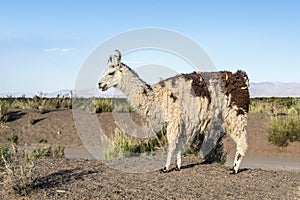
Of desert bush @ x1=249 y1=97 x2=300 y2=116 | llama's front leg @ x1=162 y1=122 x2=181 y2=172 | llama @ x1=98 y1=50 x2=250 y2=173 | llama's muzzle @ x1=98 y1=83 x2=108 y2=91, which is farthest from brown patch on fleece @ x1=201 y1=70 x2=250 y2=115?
desert bush @ x1=249 y1=97 x2=300 y2=116

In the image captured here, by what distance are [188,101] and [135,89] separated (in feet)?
4.67

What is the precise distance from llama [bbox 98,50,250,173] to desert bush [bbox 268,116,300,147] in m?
12.5

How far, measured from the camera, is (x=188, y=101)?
13.7m

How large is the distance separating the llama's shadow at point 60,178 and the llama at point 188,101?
7.35 feet

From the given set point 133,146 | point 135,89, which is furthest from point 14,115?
point 135,89

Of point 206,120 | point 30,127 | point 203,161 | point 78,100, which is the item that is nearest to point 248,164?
point 203,161

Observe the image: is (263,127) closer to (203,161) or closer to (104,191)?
(203,161)

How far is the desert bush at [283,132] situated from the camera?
86.5 feet

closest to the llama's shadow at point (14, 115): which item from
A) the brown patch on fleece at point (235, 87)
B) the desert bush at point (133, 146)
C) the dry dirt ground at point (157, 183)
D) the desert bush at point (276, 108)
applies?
the desert bush at point (133, 146)

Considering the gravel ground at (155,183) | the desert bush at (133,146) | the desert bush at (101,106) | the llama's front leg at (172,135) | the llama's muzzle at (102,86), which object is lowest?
the gravel ground at (155,183)

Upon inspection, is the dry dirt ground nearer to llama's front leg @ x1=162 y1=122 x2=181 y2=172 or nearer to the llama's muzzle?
llama's front leg @ x1=162 y1=122 x2=181 y2=172

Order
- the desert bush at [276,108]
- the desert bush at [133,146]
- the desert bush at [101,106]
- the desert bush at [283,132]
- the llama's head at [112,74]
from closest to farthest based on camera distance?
the llama's head at [112,74]
the desert bush at [133,146]
the desert bush at [283,132]
the desert bush at [101,106]
the desert bush at [276,108]

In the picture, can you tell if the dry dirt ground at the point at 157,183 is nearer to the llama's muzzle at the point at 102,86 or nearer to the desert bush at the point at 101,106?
the llama's muzzle at the point at 102,86

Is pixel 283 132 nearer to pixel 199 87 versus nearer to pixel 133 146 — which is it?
pixel 133 146
